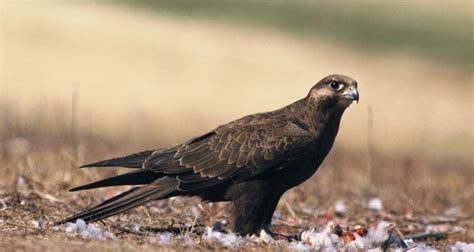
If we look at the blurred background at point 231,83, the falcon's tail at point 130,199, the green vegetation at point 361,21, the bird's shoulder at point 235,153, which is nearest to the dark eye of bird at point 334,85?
the bird's shoulder at point 235,153

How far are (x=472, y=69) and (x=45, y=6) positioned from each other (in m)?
13.8

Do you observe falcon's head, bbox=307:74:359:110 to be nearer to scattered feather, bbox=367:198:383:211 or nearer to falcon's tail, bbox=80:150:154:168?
falcon's tail, bbox=80:150:154:168

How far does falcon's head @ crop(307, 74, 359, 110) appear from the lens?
7.46 m

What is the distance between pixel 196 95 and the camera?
2266 cm

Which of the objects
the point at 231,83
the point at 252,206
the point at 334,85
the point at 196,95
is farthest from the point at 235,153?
the point at 231,83

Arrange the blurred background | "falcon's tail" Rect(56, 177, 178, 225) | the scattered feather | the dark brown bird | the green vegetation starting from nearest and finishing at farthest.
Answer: "falcon's tail" Rect(56, 177, 178, 225)
the dark brown bird
the scattered feather
the blurred background
the green vegetation

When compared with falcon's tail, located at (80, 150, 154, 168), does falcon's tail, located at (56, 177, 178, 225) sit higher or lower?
lower

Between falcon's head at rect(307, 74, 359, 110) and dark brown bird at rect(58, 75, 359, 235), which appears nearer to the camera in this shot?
dark brown bird at rect(58, 75, 359, 235)

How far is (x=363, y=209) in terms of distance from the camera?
9.48 metres

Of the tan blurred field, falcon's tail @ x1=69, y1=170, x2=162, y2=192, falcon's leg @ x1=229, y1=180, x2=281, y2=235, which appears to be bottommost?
the tan blurred field

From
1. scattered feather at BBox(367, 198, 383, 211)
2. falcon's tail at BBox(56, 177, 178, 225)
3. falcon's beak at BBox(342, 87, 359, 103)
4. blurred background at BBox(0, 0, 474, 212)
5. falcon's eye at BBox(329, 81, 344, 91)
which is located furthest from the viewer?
blurred background at BBox(0, 0, 474, 212)

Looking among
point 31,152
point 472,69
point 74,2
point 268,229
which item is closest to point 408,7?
point 472,69

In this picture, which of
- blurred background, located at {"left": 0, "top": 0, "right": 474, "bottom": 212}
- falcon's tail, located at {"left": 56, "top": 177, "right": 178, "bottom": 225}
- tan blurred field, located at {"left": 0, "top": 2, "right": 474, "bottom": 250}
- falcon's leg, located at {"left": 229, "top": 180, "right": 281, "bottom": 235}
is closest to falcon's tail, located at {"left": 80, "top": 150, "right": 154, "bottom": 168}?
falcon's tail, located at {"left": 56, "top": 177, "right": 178, "bottom": 225}

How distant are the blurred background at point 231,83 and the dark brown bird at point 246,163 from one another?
6.21 feet
